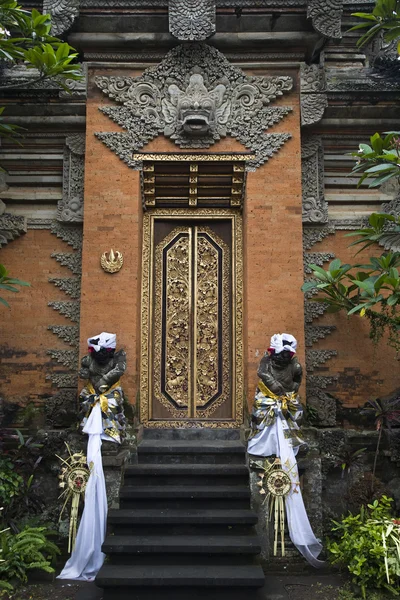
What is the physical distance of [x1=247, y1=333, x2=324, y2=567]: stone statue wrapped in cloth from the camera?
6.36 meters

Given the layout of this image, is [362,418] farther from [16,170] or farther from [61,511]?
[16,170]

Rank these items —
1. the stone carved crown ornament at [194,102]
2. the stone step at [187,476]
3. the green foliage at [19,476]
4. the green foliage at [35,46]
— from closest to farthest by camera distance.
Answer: the green foliage at [35,46]
the green foliage at [19,476]
the stone step at [187,476]
the stone carved crown ornament at [194,102]

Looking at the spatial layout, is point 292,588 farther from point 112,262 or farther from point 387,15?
point 387,15

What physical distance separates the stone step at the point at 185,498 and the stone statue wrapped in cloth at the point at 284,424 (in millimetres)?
455

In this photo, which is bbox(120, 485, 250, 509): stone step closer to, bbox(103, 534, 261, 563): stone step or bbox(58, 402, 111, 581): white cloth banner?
bbox(58, 402, 111, 581): white cloth banner

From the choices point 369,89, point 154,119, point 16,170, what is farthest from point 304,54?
point 16,170

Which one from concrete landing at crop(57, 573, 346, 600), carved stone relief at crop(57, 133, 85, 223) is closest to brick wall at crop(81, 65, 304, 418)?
carved stone relief at crop(57, 133, 85, 223)

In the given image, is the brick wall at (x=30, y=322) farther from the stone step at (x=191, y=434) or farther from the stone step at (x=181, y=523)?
the stone step at (x=181, y=523)

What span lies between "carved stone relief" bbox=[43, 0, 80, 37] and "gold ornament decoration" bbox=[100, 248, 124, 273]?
9.82ft

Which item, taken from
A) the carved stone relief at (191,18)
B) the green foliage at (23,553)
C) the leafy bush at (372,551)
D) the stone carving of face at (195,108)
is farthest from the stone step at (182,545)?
the carved stone relief at (191,18)

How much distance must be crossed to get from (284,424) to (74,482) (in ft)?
8.04

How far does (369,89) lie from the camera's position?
814 cm

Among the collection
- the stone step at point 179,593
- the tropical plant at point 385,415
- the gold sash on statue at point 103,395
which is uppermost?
the gold sash on statue at point 103,395

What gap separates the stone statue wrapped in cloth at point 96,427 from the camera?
621 centimetres
